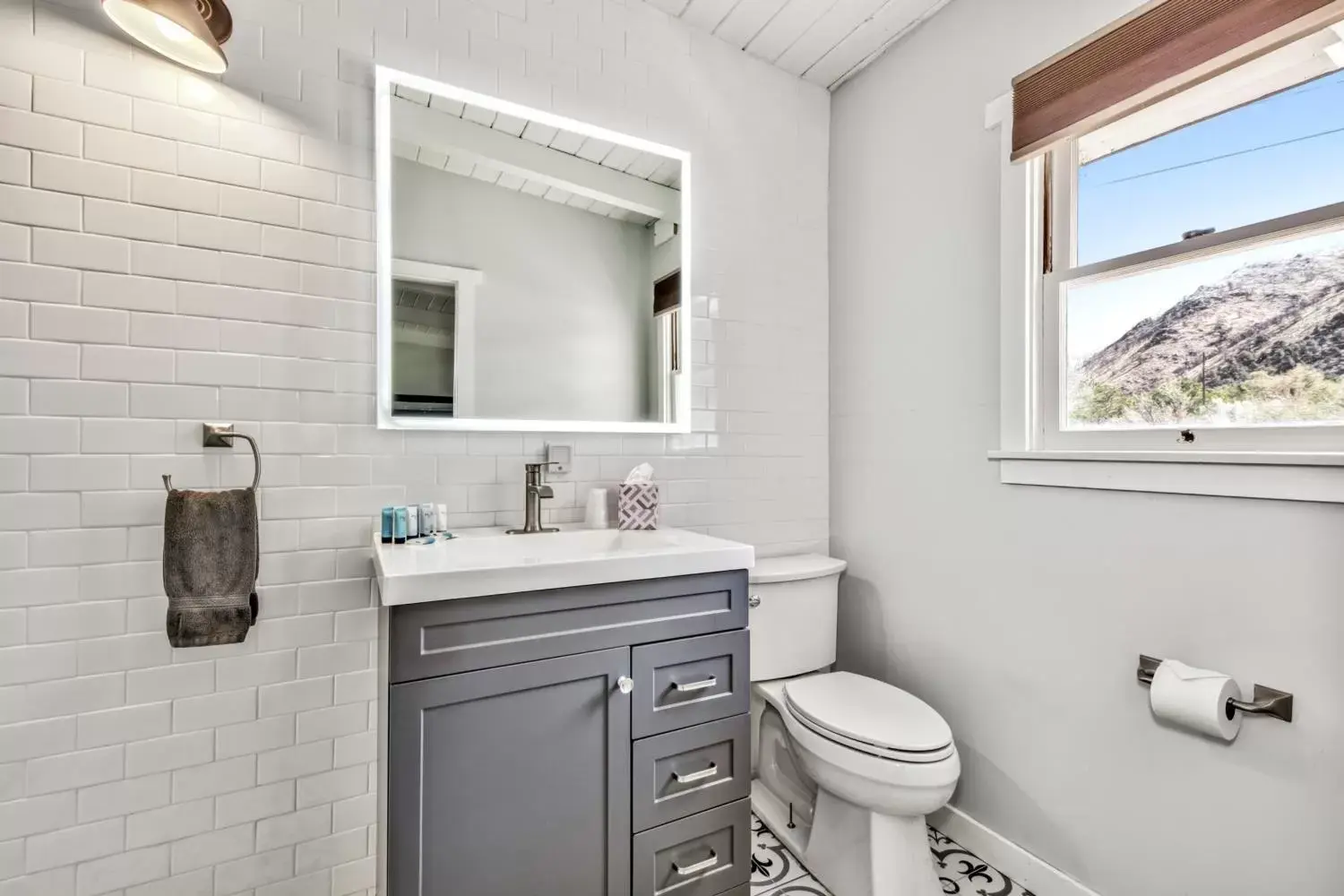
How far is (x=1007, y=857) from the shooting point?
1.66m

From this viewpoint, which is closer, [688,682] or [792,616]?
→ [688,682]

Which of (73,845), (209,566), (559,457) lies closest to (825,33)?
(559,457)

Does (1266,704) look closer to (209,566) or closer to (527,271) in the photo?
(527,271)

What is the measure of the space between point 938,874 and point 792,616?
2.54 ft

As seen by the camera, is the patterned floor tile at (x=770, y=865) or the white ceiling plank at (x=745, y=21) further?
the white ceiling plank at (x=745, y=21)

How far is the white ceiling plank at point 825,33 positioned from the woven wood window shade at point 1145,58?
579mm

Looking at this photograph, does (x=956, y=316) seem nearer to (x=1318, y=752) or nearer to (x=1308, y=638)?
(x=1308, y=638)

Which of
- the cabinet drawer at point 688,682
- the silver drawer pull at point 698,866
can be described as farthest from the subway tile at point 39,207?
the silver drawer pull at point 698,866

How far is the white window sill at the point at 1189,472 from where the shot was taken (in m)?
1.14

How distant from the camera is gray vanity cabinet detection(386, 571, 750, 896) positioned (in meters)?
1.14

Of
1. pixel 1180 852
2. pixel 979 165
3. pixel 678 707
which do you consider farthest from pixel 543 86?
pixel 1180 852

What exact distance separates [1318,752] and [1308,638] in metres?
0.21

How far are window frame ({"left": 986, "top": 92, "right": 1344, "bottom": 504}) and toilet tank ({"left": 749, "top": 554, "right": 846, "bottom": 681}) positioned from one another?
66 cm

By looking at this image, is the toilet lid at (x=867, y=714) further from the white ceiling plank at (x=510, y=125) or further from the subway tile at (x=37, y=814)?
the white ceiling plank at (x=510, y=125)
